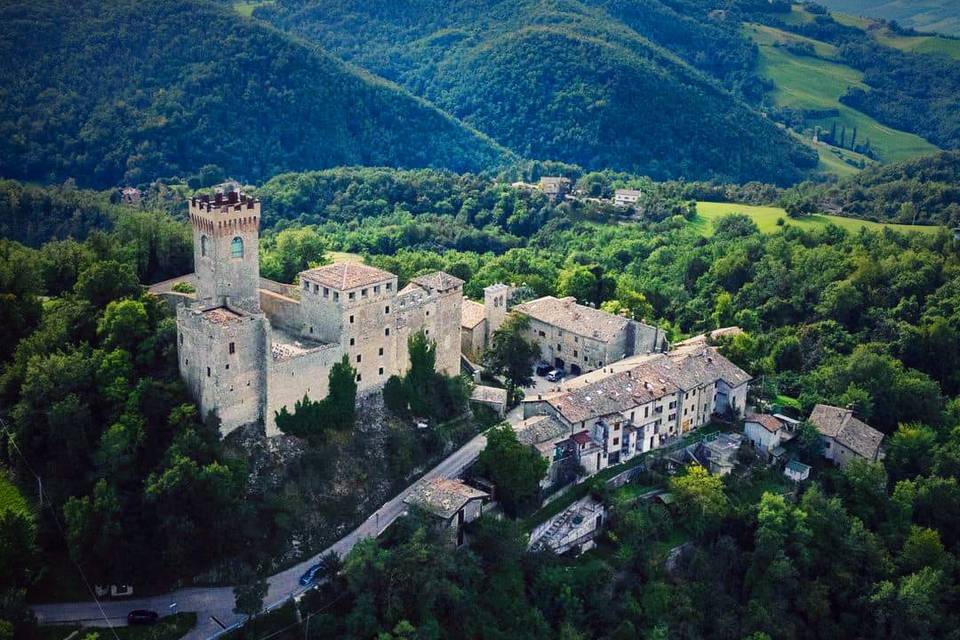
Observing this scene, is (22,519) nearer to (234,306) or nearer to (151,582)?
(151,582)

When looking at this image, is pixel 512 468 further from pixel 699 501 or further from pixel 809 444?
pixel 809 444

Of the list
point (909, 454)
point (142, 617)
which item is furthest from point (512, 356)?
point (142, 617)

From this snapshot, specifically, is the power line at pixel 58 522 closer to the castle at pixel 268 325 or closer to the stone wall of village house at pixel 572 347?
the castle at pixel 268 325

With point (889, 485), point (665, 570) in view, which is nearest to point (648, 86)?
point (889, 485)

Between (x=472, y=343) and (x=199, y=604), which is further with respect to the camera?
(x=472, y=343)

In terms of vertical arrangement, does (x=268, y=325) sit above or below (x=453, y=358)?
above

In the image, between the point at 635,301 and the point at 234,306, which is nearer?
the point at 234,306
